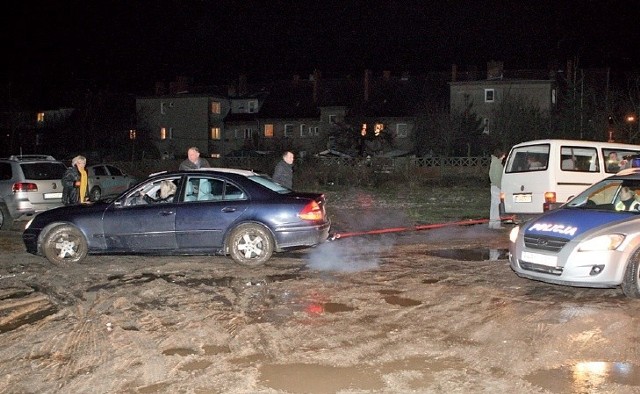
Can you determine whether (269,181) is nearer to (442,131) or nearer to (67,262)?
(67,262)

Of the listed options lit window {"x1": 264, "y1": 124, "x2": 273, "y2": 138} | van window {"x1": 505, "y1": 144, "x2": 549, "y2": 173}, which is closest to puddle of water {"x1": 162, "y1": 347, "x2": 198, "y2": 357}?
van window {"x1": 505, "y1": 144, "x2": 549, "y2": 173}

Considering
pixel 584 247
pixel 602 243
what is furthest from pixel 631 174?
pixel 584 247

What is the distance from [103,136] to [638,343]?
56883 millimetres

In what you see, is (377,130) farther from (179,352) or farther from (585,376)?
(585,376)

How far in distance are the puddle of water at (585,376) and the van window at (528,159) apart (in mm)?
8453

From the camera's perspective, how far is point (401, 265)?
10.5 m

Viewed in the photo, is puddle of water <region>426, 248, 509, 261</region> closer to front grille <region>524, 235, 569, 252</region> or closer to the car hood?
the car hood

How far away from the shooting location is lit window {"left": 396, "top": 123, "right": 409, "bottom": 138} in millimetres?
59531

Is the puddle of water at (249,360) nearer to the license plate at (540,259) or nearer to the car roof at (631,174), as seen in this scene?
the license plate at (540,259)

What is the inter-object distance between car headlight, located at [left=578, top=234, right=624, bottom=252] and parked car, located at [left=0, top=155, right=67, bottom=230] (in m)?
12.3

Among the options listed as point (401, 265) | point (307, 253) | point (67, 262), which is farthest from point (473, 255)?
point (67, 262)

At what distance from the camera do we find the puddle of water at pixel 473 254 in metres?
11.3

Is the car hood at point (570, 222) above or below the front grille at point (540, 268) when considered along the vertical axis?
above

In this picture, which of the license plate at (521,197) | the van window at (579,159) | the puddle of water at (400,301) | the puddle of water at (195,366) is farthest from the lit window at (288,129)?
the puddle of water at (195,366)
